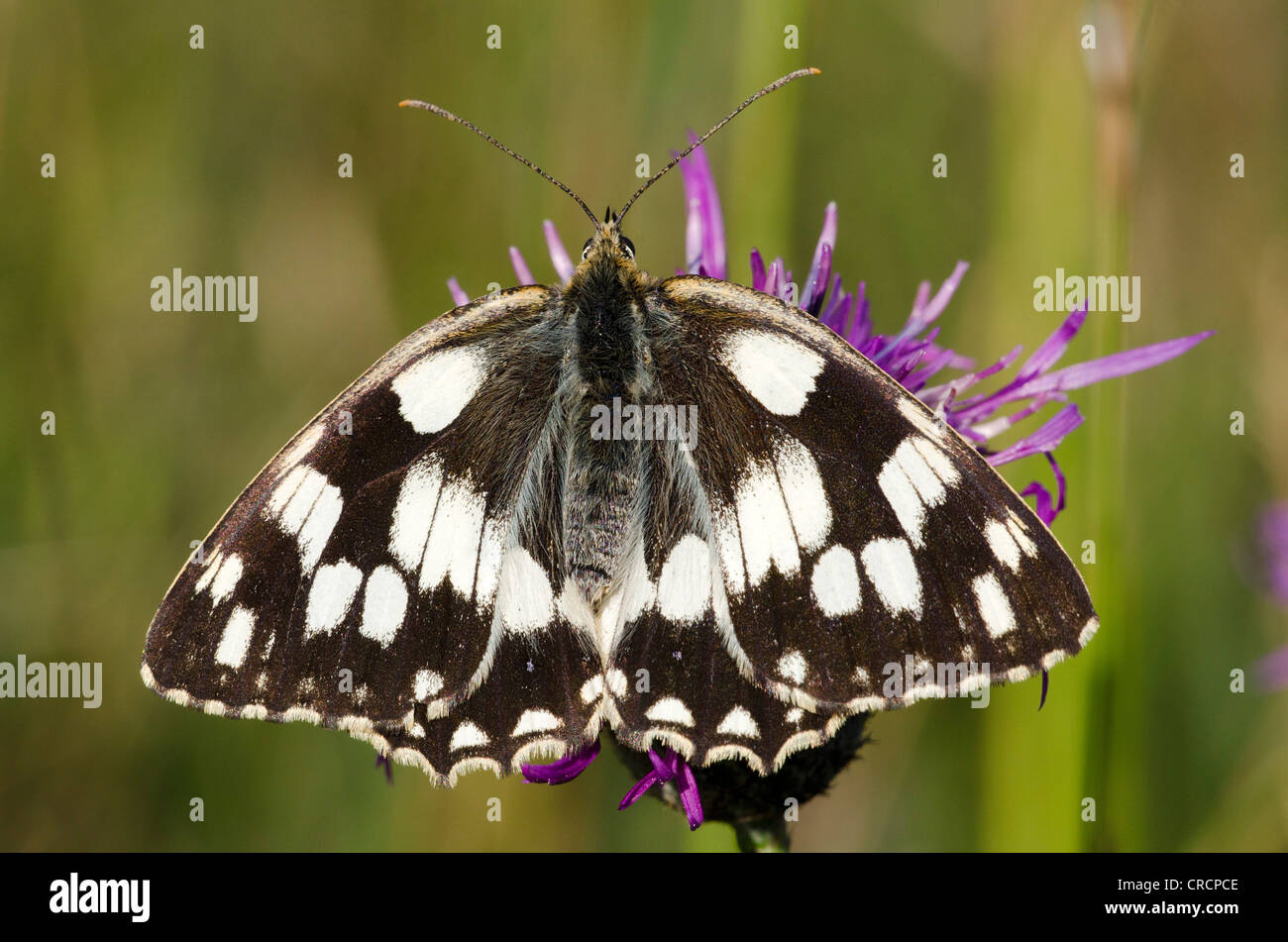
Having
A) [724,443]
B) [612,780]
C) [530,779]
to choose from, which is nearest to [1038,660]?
[724,443]

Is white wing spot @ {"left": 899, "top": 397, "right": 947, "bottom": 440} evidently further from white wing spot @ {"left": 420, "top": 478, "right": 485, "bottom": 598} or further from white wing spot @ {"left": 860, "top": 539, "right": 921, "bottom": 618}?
white wing spot @ {"left": 420, "top": 478, "right": 485, "bottom": 598}

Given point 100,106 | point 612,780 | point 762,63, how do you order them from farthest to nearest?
point 100,106 < point 612,780 < point 762,63

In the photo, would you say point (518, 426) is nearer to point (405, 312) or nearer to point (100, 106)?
point (405, 312)

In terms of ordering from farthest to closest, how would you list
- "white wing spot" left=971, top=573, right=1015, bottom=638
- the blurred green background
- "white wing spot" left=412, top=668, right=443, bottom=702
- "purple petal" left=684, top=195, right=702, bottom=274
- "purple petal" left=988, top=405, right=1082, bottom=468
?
the blurred green background, "purple petal" left=684, top=195, right=702, bottom=274, "purple petal" left=988, top=405, right=1082, bottom=468, "white wing spot" left=412, top=668, right=443, bottom=702, "white wing spot" left=971, top=573, right=1015, bottom=638

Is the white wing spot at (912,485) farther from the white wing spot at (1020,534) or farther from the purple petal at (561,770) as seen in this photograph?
the purple petal at (561,770)

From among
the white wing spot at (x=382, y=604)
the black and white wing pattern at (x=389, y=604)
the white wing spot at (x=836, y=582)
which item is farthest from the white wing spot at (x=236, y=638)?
the white wing spot at (x=836, y=582)

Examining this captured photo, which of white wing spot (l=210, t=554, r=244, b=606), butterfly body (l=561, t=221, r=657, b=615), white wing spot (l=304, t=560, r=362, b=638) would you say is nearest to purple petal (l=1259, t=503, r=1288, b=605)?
butterfly body (l=561, t=221, r=657, b=615)

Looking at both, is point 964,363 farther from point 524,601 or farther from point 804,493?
point 524,601
